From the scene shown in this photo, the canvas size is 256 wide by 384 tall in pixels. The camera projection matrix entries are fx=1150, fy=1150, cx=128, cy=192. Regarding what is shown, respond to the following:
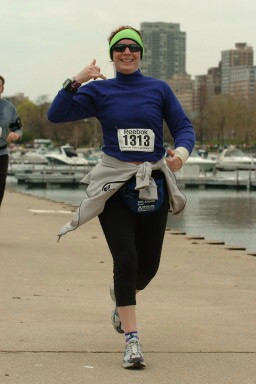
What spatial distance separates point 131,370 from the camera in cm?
635

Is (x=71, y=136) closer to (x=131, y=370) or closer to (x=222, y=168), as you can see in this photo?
(x=222, y=168)

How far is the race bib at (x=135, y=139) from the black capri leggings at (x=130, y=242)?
0.29 metres

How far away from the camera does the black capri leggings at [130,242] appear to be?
6.61 m

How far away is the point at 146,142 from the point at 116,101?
307mm

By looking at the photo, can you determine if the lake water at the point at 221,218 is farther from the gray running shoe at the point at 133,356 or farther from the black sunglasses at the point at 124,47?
the gray running shoe at the point at 133,356

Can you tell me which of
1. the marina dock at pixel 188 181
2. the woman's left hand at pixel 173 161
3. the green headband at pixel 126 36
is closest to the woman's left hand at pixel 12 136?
the green headband at pixel 126 36

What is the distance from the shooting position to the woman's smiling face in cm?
686

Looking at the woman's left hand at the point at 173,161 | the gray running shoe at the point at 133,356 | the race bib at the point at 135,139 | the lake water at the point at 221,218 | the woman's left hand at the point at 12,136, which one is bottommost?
the lake water at the point at 221,218

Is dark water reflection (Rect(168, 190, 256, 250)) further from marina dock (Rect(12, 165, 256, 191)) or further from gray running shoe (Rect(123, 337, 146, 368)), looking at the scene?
gray running shoe (Rect(123, 337, 146, 368))

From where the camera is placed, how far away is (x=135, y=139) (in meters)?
6.70

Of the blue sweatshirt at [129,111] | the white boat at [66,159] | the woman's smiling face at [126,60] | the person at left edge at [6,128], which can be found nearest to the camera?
the blue sweatshirt at [129,111]

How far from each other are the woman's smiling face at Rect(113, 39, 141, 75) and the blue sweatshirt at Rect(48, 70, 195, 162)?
0.13 ft

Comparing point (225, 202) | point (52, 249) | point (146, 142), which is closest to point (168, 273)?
point (52, 249)

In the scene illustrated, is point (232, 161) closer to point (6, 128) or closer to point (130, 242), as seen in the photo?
point (6, 128)
